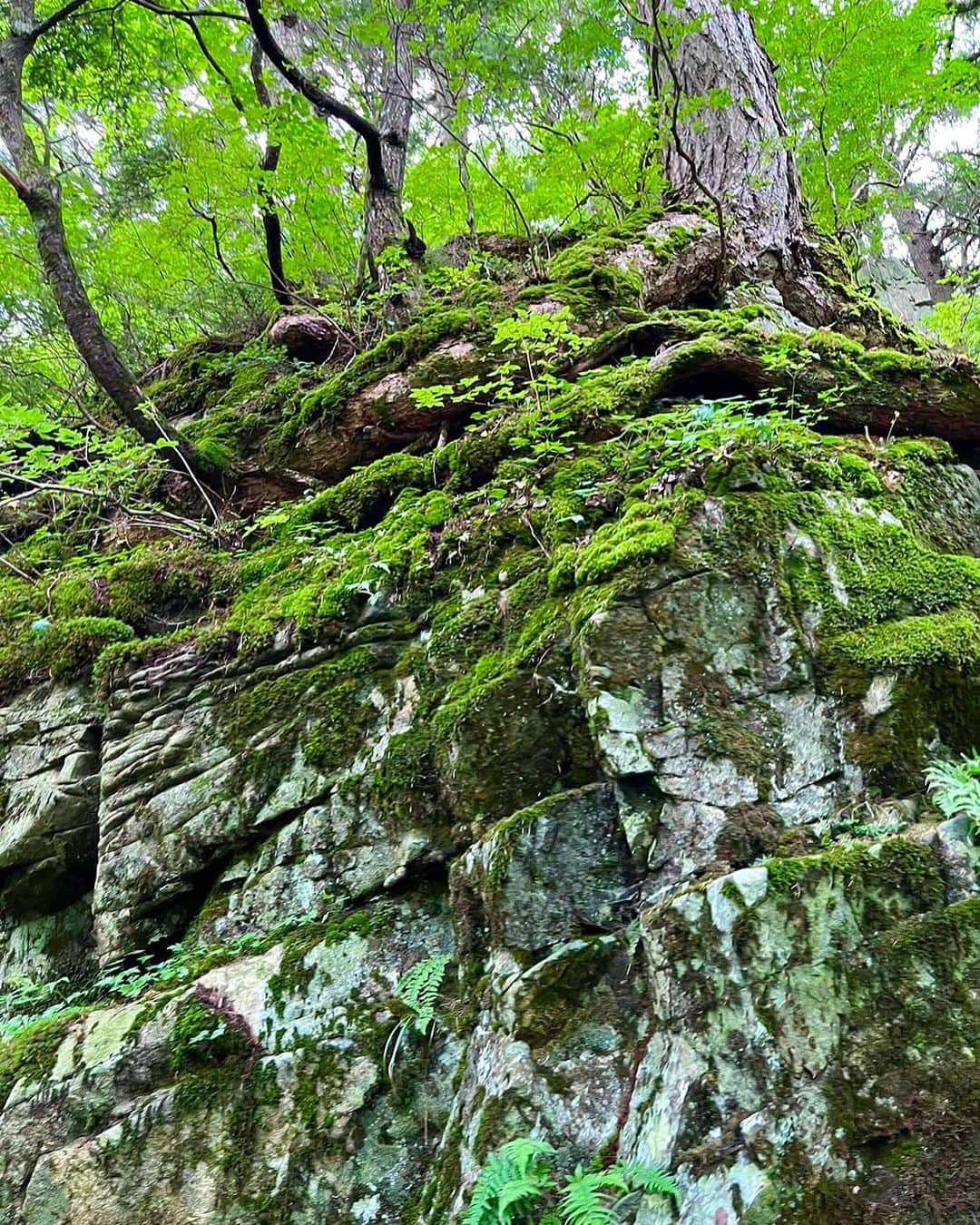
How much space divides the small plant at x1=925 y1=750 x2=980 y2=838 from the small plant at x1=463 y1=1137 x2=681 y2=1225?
1.62 meters

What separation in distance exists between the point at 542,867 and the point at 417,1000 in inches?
35.6

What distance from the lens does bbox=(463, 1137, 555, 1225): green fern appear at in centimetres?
244

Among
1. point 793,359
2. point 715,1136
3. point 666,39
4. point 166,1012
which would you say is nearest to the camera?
point 715,1136

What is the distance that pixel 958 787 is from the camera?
9.03ft

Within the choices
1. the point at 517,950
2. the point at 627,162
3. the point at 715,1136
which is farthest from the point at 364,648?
the point at 627,162

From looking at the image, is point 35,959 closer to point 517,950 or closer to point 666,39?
point 517,950

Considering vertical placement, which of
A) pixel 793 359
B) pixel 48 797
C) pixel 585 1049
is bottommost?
pixel 585 1049

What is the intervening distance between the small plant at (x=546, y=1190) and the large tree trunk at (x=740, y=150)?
7.05m

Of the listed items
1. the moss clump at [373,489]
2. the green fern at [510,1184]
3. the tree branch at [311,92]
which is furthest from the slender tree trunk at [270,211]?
the green fern at [510,1184]

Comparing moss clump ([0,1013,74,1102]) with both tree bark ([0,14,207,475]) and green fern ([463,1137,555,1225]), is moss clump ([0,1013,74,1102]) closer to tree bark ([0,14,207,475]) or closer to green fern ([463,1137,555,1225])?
green fern ([463,1137,555,1225])

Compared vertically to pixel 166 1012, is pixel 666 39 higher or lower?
higher

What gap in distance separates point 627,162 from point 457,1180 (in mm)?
9016

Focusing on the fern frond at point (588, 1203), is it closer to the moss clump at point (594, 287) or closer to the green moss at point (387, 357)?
the green moss at point (387, 357)

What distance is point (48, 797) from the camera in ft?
16.0
